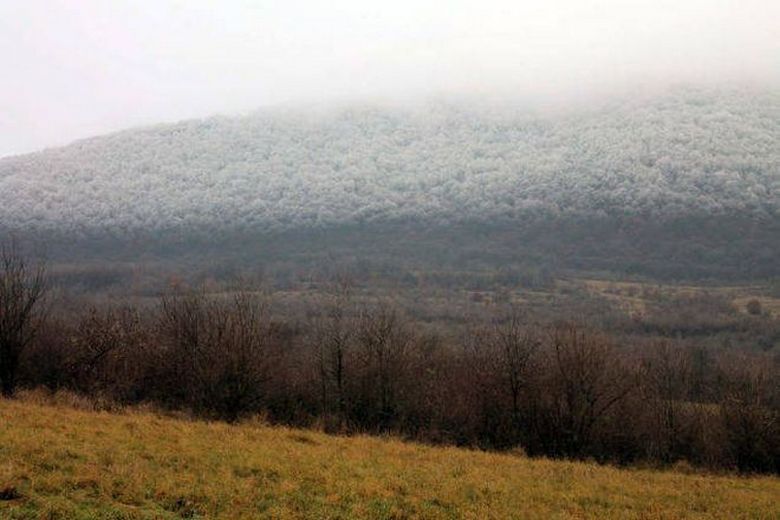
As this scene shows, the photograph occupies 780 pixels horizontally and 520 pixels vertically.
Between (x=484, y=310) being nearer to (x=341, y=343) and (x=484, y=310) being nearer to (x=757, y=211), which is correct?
(x=341, y=343)

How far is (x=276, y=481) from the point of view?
18234 mm

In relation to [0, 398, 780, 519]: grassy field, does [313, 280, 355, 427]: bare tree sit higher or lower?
lower

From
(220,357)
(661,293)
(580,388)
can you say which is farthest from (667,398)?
(661,293)

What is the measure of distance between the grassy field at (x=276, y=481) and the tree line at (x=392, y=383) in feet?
44.8

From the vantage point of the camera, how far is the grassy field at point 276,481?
14.8 metres

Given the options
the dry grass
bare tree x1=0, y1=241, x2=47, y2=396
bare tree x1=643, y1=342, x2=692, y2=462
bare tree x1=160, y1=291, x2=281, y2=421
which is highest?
bare tree x1=0, y1=241, x2=47, y2=396

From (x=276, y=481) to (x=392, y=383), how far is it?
1355 inches

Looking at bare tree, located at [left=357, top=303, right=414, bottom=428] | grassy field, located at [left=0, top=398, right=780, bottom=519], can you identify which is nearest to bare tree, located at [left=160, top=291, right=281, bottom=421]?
bare tree, located at [left=357, top=303, right=414, bottom=428]

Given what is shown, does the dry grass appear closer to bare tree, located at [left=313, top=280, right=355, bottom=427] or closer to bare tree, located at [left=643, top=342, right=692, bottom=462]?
bare tree, located at [left=643, top=342, right=692, bottom=462]

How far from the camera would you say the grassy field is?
584 inches

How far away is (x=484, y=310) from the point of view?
406 feet

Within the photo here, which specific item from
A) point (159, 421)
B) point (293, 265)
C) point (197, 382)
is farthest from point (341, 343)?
point (293, 265)

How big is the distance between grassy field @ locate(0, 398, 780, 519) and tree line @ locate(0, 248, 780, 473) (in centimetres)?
1366

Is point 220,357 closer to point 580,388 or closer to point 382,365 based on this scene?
point 382,365
